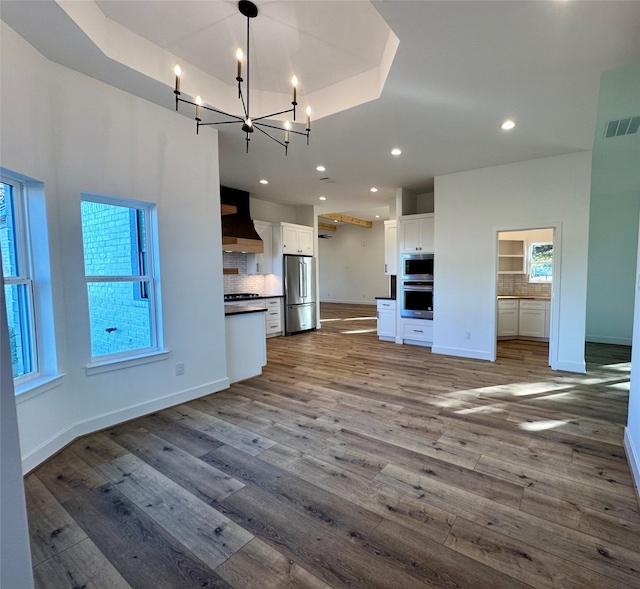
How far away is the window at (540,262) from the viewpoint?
23.0 ft

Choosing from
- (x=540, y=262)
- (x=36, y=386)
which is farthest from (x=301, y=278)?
(x=36, y=386)

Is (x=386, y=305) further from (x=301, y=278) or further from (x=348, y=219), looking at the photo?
(x=348, y=219)

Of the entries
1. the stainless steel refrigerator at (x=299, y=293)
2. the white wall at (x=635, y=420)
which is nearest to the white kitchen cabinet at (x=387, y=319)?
the stainless steel refrigerator at (x=299, y=293)

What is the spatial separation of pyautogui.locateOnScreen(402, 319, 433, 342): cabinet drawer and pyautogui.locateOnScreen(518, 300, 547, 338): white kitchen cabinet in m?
2.12

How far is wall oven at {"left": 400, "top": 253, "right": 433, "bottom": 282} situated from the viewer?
5.98 m

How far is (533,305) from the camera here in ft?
21.2

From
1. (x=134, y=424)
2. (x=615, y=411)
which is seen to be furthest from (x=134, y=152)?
(x=615, y=411)

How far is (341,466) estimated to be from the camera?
7.65 ft

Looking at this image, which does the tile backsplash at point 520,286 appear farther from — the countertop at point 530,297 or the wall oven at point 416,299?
the wall oven at point 416,299

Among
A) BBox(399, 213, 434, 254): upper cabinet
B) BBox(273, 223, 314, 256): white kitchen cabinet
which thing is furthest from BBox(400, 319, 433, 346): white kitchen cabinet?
BBox(273, 223, 314, 256): white kitchen cabinet

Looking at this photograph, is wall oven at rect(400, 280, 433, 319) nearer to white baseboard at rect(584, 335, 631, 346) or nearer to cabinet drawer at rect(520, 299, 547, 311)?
cabinet drawer at rect(520, 299, 547, 311)

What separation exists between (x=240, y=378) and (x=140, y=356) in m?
1.37

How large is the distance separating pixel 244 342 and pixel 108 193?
7.35 ft

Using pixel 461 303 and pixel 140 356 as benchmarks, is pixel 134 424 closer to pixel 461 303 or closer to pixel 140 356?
pixel 140 356
